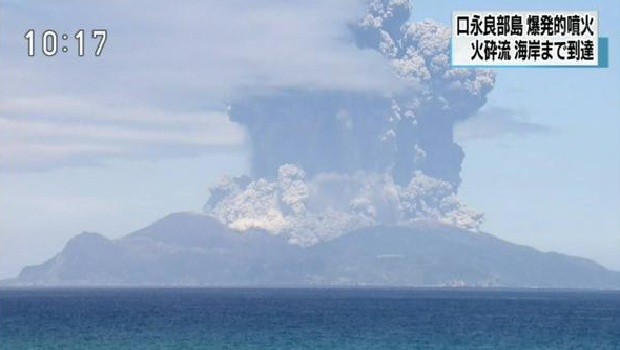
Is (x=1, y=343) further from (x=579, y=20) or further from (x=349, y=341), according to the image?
(x=579, y=20)

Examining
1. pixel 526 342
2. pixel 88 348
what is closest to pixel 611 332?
pixel 526 342

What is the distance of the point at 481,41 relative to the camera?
67500 mm

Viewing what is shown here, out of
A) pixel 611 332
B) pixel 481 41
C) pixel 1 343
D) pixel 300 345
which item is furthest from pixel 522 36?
pixel 611 332

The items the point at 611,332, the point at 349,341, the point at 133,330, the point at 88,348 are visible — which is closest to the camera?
the point at 88,348

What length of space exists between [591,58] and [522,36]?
→ 12.8 ft

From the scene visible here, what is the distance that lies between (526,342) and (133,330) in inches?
2188

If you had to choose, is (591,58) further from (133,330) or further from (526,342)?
(133,330)

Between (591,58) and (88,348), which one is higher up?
(591,58)

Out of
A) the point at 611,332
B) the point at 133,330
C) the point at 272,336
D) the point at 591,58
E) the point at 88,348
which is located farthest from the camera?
the point at 611,332

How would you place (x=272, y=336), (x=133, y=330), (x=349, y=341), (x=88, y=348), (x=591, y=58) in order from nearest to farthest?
(x=591, y=58) → (x=88, y=348) → (x=349, y=341) → (x=272, y=336) → (x=133, y=330)

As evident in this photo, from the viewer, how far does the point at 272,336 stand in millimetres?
164750

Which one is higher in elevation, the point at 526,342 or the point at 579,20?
the point at 579,20

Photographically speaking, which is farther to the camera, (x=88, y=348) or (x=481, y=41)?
(x=88, y=348)

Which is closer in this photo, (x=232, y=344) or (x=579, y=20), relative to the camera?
(x=579, y=20)
